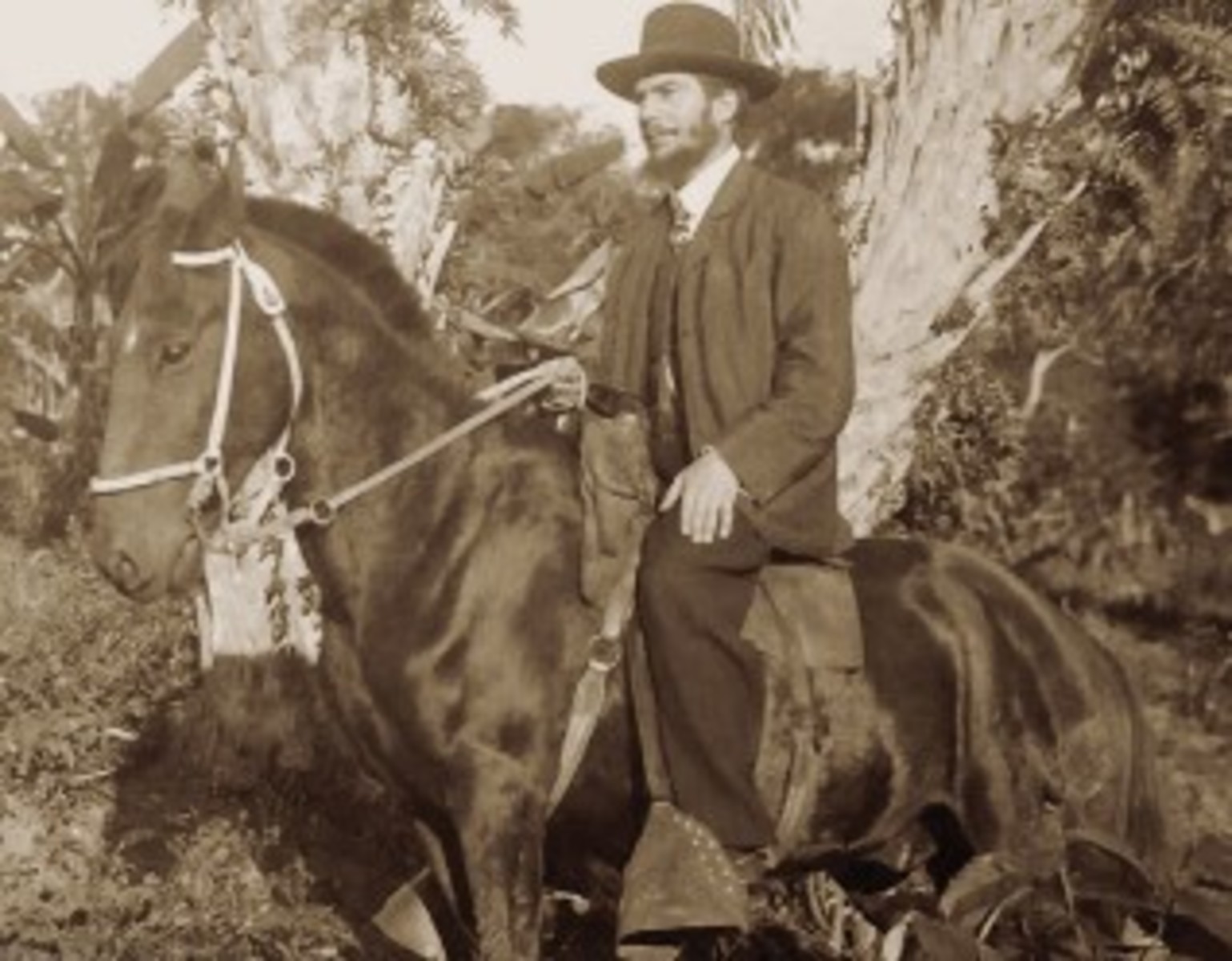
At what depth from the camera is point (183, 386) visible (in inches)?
191

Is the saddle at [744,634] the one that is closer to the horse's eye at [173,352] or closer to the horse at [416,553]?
the horse at [416,553]

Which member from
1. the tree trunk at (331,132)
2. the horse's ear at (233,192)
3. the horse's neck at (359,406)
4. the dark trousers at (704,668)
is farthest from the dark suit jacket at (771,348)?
the tree trunk at (331,132)

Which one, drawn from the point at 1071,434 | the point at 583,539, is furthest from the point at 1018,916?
the point at 1071,434

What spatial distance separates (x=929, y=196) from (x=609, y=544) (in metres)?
5.25

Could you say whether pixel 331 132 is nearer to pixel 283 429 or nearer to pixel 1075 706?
pixel 283 429

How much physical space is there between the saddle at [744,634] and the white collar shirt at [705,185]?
60cm

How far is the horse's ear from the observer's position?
16.2 ft

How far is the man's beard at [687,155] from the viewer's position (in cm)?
521

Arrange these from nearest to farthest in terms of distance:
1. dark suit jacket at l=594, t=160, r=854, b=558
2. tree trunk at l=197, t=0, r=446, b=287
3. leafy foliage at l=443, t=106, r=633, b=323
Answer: dark suit jacket at l=594, t=160, r=854, b=558 < tree trunk at l=197, t=0, r=446, b=287 < leafy foliage at l=443, t=106, r=633, b=323

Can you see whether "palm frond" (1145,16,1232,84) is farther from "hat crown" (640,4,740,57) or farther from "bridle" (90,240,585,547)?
"bridle" (90,240,585,547)

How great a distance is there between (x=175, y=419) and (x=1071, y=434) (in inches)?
802

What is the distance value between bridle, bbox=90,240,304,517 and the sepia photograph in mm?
Answer: 12

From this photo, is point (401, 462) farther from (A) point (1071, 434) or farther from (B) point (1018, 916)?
(A) point (1071, 434)

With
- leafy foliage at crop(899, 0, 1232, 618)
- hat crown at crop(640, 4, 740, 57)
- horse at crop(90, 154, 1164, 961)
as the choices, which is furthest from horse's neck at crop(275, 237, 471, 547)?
leafy foliage at crop(899, 0, 1232, 618)
